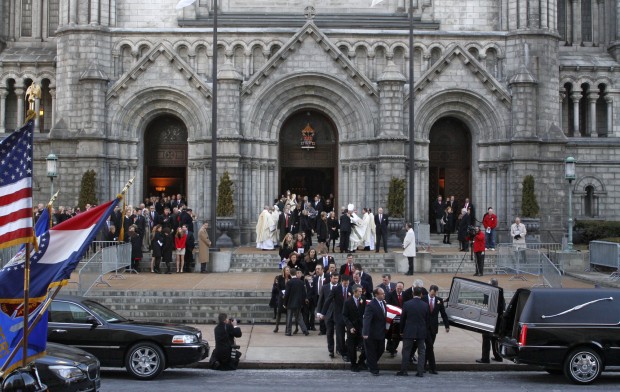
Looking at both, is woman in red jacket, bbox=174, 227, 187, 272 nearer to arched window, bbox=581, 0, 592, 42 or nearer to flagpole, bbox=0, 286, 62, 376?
flagpole, bbox=0, 286, 62, 376

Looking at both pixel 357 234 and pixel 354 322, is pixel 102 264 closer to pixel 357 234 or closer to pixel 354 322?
pixel 357 234

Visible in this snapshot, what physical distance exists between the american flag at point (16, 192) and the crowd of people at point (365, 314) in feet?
26.0

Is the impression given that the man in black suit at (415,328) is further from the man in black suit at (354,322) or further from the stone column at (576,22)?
the stone column at (576,22)

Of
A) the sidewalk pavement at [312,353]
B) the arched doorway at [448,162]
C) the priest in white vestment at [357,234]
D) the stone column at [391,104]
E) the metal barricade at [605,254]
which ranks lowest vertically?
the sidewalk pavement at [312,353]

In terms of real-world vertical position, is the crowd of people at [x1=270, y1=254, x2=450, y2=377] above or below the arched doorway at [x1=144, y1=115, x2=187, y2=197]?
below

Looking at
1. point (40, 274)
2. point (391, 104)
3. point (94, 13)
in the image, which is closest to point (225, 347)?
point (40, 274)

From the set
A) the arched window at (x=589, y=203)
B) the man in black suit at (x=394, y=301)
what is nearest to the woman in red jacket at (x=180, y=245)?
the man in black suit at (x=394, y=301)

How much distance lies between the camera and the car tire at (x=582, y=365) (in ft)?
50.0

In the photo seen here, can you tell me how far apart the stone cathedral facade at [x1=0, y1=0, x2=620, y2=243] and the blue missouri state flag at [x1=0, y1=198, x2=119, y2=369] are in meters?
23.5

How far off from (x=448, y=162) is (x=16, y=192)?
29.4m

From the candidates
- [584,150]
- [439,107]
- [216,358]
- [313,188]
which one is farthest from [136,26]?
[216,358]

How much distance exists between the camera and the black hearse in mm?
15250

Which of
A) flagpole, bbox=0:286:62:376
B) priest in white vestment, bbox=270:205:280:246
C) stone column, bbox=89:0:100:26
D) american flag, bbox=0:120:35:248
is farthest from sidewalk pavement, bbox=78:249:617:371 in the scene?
stone column, bbox=89:0:100:26

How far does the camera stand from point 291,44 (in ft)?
114
